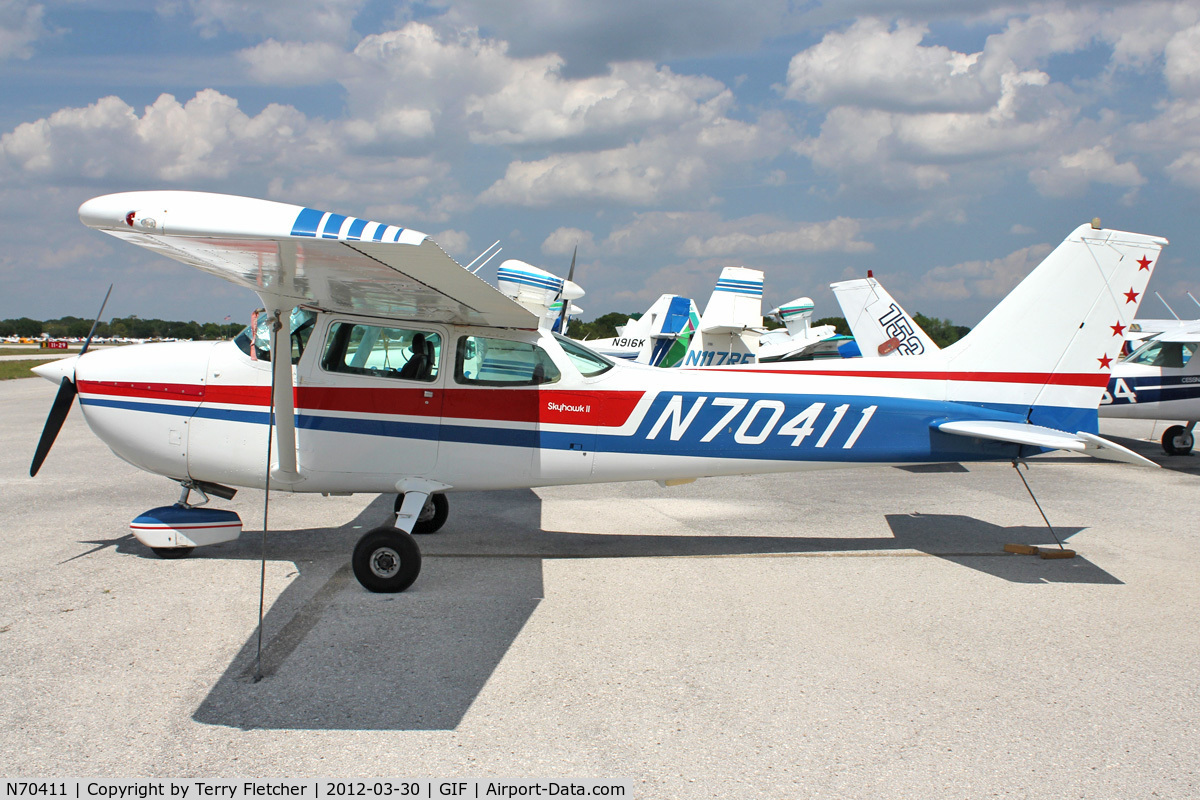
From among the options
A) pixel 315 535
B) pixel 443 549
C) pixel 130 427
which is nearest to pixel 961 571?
pixel 443 549

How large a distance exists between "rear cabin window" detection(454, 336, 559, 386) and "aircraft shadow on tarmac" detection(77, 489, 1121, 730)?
1.41 meters

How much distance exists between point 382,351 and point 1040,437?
4.74 metres

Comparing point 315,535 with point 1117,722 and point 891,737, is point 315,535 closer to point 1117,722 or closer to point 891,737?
point 891,737

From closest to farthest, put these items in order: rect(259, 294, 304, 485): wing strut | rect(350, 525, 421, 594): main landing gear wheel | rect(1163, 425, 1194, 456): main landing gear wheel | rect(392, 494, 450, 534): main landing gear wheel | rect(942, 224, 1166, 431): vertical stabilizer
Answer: rect(259, 294, 304, 485): wing strut
rect(350, 525, 421, 594): main landing gear wheel
rect(942, 224, 1166, 431): vertical stabilizer
rect(392, 494, 450, 534): main landing gear wheel
rect(1163, 425, 1194, 456): main landing gear wheel

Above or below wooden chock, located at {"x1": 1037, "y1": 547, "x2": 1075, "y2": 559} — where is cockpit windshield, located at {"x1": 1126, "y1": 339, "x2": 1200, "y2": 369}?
above

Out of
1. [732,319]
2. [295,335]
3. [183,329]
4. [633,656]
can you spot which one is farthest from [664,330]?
[183,329]

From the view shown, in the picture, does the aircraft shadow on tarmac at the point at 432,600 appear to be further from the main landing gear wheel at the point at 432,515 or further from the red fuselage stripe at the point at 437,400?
the red fuselage stripe at the point at 437,400

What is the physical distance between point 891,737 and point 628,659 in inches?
53.5

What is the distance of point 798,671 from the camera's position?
12.7 feet

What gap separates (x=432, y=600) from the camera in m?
4.90

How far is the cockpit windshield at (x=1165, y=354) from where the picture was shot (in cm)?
1160

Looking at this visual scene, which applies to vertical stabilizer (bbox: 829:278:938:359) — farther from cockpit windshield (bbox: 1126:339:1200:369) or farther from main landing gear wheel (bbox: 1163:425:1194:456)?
main landing gear wheel (bbox: 1163:425:1194:456)

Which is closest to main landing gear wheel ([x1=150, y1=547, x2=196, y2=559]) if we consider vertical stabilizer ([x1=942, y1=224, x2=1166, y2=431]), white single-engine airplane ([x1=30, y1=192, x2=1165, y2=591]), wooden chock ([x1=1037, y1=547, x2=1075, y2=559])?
white single-engine airplane ([x1=30, y1=192, x2=1165, y2=591])

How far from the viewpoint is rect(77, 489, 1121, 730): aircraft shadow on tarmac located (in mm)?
3494
